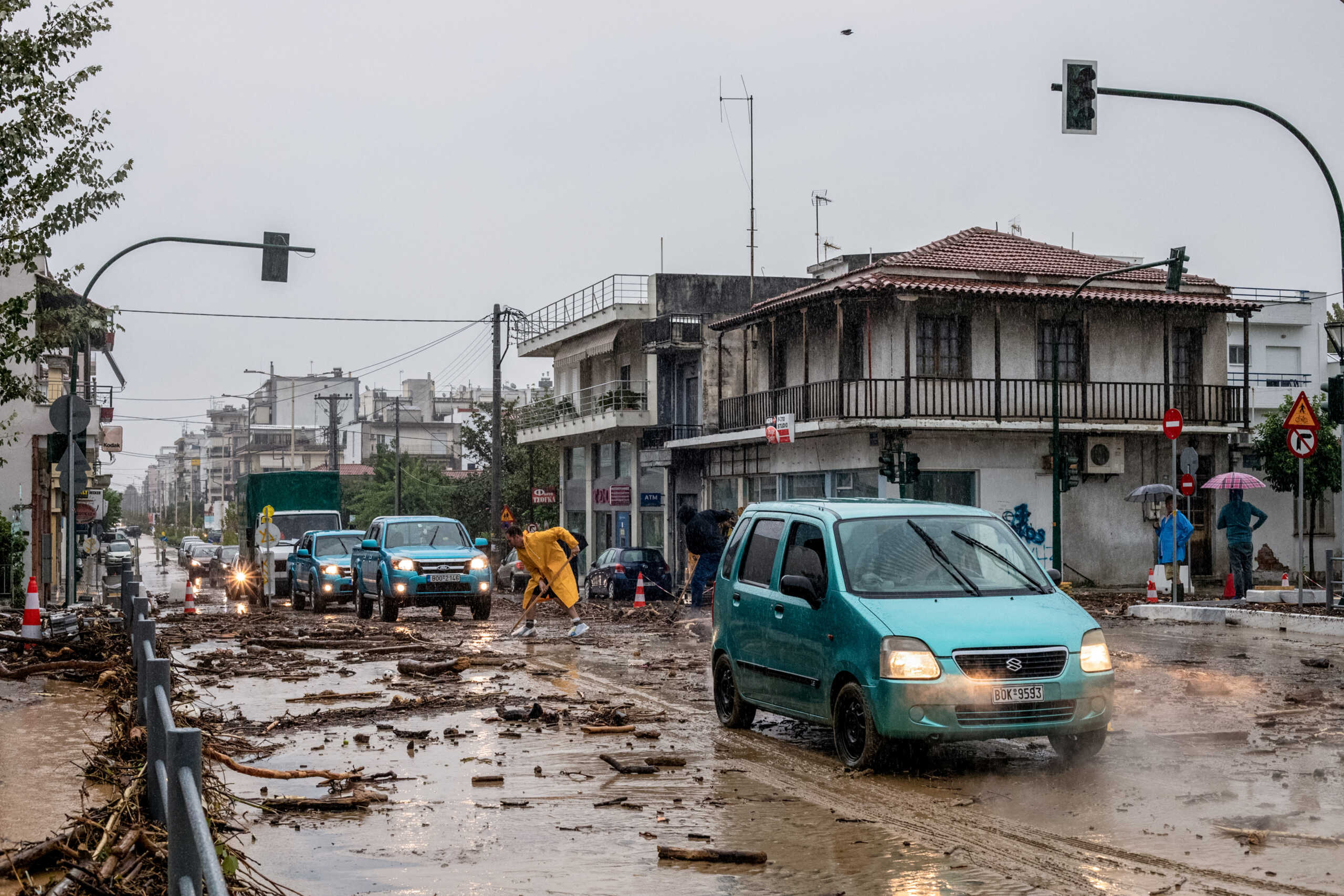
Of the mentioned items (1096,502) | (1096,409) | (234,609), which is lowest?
(234,609)

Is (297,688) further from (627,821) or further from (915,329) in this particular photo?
(915,329)

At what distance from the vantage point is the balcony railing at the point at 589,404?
1889 inches

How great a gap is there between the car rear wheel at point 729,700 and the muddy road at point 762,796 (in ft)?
0.62

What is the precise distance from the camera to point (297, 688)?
47.3ft

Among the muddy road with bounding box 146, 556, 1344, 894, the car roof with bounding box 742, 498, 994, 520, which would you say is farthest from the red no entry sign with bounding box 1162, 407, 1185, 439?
the car roof with bounding box 742, 498, 994, 520

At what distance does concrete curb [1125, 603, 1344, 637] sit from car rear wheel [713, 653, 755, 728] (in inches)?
429

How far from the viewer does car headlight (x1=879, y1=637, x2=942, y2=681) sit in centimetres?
863

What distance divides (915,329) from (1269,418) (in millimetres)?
15321

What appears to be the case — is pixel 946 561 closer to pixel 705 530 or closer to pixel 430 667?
pixel 430 667

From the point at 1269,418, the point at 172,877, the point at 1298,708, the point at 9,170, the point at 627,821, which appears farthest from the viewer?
the point at 1269,418

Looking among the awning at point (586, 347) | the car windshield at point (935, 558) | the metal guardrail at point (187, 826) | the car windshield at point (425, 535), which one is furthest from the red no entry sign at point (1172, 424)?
the awning at point (586, 347)

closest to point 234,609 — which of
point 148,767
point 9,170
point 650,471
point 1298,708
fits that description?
point 650,471

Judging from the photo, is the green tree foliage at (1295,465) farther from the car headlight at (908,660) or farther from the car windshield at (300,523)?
the car headlight at (908,660)

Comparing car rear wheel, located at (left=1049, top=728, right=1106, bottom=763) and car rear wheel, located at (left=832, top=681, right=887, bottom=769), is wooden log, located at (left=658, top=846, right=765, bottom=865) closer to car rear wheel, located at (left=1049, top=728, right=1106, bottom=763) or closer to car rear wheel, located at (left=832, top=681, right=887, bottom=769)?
car rear wheel, located at (left=832, top=681, right=887, bottom=769)
